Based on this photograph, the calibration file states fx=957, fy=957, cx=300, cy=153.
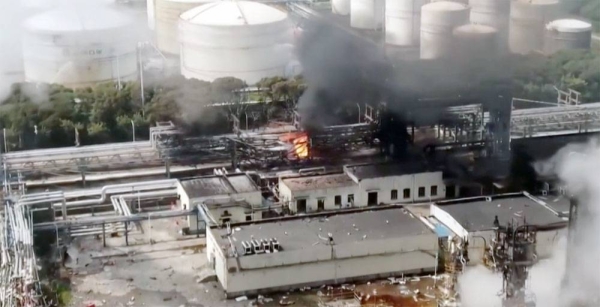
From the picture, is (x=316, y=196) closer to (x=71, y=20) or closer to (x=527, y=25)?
(x=71, y=20)

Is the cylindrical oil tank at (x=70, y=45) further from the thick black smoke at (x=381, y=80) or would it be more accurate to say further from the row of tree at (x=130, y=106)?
the thick black smoke at (x=381, y=80)

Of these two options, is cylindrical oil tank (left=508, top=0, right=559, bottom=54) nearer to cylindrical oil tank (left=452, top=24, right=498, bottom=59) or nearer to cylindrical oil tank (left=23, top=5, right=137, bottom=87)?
cylindrical oil tank (left=452, top=24, right=498, bottom=59)

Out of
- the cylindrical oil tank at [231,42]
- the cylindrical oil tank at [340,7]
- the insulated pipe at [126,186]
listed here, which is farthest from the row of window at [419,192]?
the cylindrical oil tank at [340,7]

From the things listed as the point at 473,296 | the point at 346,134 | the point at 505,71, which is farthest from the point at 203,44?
the point at 473,296

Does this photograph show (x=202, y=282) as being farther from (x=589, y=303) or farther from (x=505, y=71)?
(x=505, y=71)

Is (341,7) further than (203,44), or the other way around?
(341,7)

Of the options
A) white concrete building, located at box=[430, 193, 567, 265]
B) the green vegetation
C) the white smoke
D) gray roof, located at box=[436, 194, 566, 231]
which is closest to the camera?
the white smoke

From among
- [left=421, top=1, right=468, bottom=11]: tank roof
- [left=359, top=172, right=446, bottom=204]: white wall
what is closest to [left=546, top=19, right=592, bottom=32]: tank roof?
[left=421, top=1, right=468, bottom=11]: tank roof
